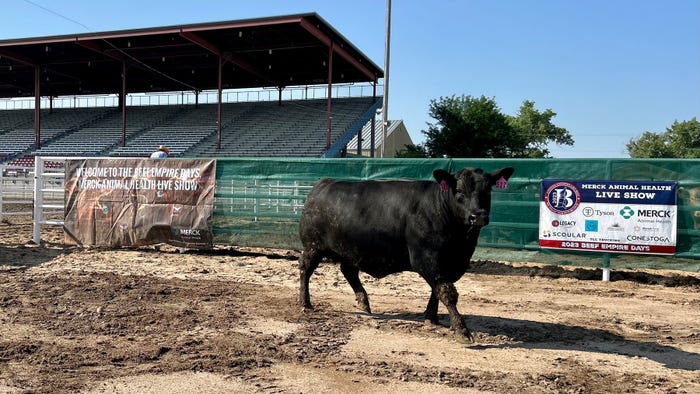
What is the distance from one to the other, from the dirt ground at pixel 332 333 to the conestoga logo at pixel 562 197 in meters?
1.01

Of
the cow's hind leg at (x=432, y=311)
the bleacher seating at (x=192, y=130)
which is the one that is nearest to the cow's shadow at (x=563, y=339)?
the cow's hind leg at (x=432, y=311)

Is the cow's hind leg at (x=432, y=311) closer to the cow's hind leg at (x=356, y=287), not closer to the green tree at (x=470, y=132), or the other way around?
the cow's hind leg at (x=356, y=287)

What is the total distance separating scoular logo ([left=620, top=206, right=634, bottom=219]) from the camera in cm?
853

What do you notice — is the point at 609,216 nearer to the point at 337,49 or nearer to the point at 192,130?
the point at 337,49

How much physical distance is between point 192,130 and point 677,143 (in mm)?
46310

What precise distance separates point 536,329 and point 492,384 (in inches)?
75.5

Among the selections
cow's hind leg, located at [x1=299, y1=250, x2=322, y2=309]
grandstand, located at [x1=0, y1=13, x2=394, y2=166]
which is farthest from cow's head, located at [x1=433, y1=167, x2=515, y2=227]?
grandstand, located at [x1=0, y1=13, x2=394, y2=166]

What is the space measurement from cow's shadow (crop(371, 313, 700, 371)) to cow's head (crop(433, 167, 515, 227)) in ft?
4.09

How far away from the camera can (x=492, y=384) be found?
164 inches

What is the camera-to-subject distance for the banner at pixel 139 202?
1080 centimetres

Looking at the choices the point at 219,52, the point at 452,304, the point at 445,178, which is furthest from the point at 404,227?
the point at 219,52

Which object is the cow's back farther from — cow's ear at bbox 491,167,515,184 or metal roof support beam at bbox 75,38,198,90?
metal roof support beam at bbox 75,38,198,90

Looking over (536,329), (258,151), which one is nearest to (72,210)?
(536,329)

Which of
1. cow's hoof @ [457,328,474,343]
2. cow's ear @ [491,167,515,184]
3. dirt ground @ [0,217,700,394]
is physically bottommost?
dirt ground @ [0,217,700,394]
